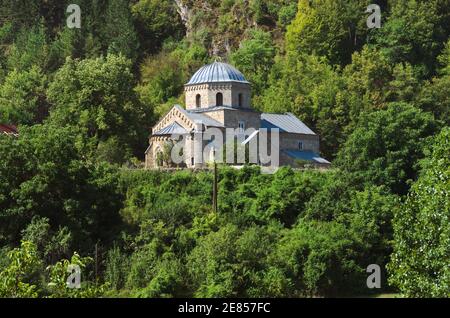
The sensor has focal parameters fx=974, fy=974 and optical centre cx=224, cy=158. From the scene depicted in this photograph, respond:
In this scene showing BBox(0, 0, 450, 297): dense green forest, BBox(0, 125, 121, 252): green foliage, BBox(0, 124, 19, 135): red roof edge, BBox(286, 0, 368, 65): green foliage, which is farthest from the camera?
BBox(286, 0, 368, 65): green foliage

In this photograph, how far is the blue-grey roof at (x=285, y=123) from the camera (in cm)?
6228

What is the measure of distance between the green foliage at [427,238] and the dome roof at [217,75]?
29.7 metres

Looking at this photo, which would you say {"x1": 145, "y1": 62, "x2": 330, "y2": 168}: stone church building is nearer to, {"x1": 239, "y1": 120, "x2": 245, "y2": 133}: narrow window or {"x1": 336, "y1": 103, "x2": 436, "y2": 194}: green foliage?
{"x1": 239, "y1": 120, "x2": 245, "y2": 133}: narrow window

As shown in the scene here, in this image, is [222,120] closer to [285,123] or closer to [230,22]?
[285,123]

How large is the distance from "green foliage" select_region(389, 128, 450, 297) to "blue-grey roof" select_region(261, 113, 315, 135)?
29227 mm

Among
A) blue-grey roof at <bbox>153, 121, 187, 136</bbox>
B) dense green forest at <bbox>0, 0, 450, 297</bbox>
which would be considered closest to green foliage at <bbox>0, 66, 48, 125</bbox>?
dense green forest at <bbox>0, 0, 450, 297</bbox>

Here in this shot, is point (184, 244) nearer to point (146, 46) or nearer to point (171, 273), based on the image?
point (171, 273)

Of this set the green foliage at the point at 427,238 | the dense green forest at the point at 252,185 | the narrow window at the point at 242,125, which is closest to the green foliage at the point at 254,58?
the dense green forest at the point at 252,185

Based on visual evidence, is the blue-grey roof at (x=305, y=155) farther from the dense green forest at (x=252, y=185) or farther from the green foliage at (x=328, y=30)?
the green foliage at (x=328, y=30)

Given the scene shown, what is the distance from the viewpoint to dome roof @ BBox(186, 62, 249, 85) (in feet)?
202

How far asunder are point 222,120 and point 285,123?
544 cm

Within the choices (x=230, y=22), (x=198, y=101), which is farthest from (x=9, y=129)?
(x=230, y=22)

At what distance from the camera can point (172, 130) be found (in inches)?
2296
